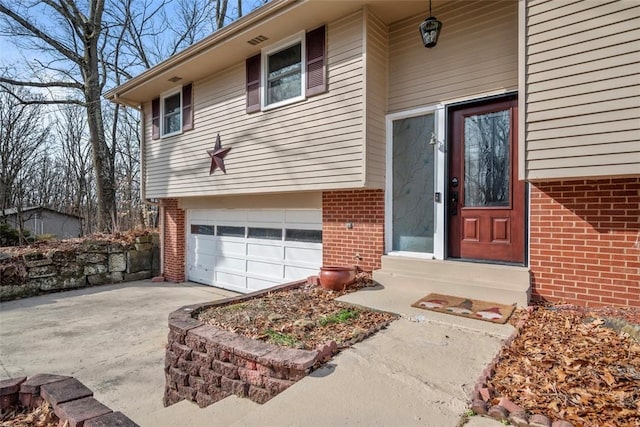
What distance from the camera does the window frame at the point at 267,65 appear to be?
5406 millimetres

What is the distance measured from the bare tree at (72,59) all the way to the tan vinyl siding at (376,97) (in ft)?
32.5

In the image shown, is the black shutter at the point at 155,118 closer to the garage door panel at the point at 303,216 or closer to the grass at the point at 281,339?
the garage door panel at the point at 303,216

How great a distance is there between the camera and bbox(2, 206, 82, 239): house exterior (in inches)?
572

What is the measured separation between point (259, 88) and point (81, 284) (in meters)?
6.60

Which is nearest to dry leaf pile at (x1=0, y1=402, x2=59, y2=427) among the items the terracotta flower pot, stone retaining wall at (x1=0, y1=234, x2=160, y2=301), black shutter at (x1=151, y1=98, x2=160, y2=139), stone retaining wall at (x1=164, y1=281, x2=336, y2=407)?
stone retaining wall at (x1=164, y1=281, x2=336, y2=407)

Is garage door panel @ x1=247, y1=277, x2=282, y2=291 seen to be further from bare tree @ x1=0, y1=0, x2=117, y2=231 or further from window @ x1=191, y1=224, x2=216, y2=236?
bare tree @ x1=0, y1=0, x2=117, y2=231

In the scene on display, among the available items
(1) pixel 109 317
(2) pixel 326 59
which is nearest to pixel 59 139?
(1) pixel 109 317

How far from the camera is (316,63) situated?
5.24 m

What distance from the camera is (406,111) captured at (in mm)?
4969

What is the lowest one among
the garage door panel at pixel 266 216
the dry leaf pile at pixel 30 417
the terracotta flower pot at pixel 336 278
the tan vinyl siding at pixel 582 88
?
the dry leaf pile at pixel 30 417

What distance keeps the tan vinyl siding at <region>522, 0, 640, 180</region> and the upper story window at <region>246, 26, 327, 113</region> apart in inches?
108

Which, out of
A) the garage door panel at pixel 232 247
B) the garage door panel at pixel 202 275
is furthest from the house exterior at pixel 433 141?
the garage door panel at pixel 202 275

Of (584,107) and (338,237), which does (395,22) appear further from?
(338,237)

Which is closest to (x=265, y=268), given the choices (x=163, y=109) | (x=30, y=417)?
(x=163, y=109)
